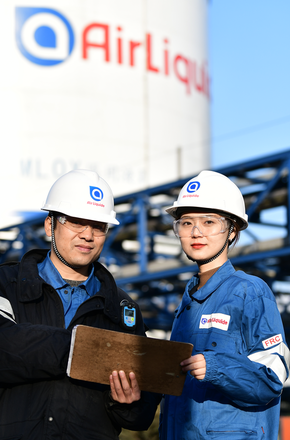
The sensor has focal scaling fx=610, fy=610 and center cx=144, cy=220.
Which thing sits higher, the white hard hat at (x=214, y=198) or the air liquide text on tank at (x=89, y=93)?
the air liquide text on tank at (x=89, y=93)

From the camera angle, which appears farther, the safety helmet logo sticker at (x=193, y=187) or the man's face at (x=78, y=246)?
the safety helmet logo sticker at (x=193, y=187)

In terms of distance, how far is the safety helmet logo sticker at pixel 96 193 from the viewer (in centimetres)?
377

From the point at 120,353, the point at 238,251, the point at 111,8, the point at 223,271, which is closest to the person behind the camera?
the point at 120,353

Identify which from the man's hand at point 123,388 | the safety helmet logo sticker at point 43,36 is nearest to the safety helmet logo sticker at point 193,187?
the man's hand at point 123,388

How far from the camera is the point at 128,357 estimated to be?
299cm

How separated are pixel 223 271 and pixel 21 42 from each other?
12.3 meters

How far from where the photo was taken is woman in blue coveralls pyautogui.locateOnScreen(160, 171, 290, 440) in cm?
313

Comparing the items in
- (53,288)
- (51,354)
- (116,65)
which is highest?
(116,65)

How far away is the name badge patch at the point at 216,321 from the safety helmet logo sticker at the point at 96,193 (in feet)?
3.19

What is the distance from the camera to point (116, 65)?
605 inches

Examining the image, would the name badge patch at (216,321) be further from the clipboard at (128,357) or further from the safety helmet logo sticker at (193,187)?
the safety helmet logo sticker at (193,187)

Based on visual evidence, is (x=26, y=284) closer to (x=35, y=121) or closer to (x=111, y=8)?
(x=35, y=121)

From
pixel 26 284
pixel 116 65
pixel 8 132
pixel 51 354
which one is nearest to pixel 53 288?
pixel 26 284

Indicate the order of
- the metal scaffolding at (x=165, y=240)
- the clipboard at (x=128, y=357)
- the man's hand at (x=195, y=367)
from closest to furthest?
1. the clipboard at (x=128, y=357)
2. the man's hand at (x=195, y=367)
3. the metal scaffolding at (x=165, y=240)
